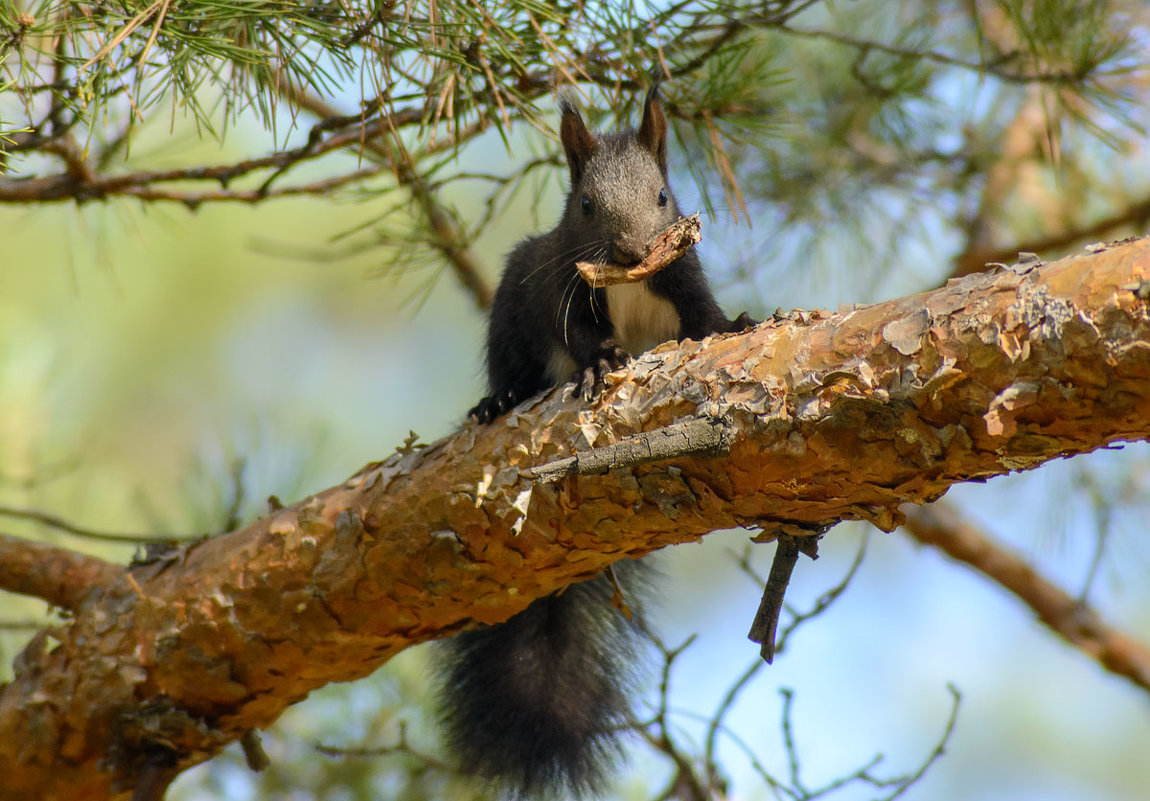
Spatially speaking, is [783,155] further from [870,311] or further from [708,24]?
[870,311]

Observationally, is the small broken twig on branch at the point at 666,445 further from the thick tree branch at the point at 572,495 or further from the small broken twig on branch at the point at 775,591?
the small broken twig on branch at the point at 775,591

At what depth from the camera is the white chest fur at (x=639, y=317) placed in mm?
2023

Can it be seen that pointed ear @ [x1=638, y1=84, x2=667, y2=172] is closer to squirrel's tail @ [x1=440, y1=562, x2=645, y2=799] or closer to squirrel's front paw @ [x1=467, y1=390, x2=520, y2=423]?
squirrel's front paw @ [x1=467, y1=390, x2=520, y2=423]

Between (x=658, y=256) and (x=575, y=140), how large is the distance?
1.54 ft

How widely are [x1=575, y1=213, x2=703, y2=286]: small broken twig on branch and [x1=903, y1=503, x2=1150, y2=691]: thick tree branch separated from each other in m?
1.06

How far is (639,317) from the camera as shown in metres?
2.06

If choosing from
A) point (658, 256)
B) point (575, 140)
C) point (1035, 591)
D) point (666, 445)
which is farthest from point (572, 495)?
point (1035, 591)

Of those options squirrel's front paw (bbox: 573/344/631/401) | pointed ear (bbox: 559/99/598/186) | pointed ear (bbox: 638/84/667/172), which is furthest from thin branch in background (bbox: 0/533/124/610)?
pointed ear (bbox: 638/84/667/172)

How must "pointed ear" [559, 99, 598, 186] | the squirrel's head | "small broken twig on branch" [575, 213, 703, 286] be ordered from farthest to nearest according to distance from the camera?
"pointed ear" [559, 99, 598, 186], the squirrel's head, "small broken twig on branch" [575, 213, 703, 286]

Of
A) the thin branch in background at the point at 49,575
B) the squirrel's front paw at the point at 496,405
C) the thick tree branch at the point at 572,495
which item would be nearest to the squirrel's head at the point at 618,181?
the squirrel's front paw at the point at 496,405

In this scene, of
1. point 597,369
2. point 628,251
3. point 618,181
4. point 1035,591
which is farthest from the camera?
point 1035,591

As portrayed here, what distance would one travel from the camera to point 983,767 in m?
5.43

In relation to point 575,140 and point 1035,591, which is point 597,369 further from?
point 1035,591

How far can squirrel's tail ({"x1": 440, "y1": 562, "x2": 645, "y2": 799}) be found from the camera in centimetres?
185
